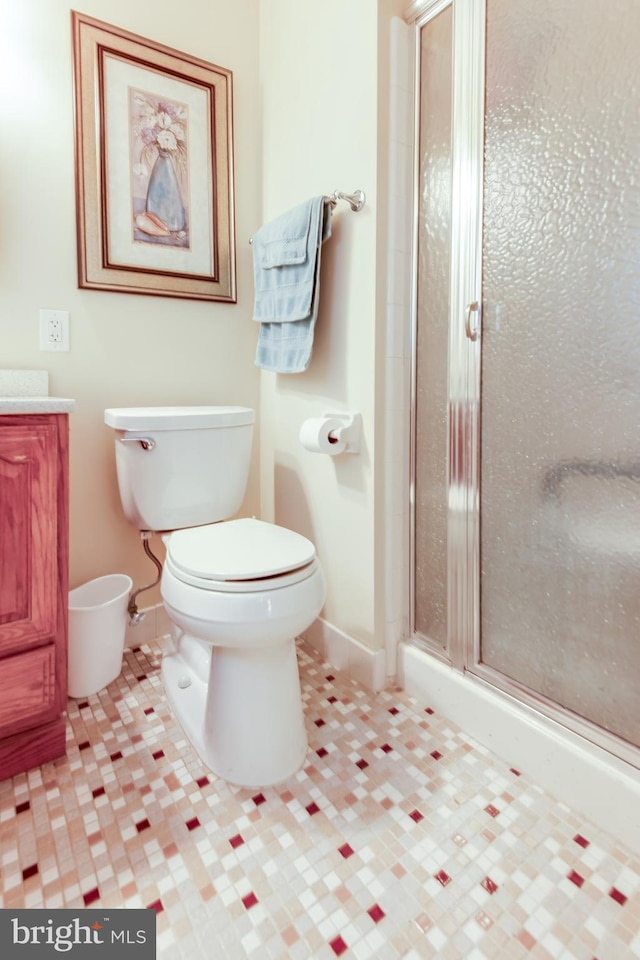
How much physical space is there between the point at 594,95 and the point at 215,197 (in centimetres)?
Answer: 119

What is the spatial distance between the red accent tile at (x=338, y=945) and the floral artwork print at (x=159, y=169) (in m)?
1.79

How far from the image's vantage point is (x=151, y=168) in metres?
1.64

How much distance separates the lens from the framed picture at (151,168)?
153cm

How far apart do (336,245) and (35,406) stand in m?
0.93

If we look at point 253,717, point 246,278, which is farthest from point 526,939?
point 246,278

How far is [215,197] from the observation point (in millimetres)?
1767

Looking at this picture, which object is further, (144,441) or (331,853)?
(144,441)

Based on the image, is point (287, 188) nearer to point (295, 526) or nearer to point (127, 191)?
point (127, 191)

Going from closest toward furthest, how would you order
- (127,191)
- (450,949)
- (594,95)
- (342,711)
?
(450,949) < (594,95) < (342,711) < (127,191)

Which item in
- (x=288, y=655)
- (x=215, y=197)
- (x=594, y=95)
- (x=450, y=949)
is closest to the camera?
(x=450, y=949)

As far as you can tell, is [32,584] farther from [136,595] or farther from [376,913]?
[376,913]

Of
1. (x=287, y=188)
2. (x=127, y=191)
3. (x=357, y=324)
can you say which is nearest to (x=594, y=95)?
(x=357, y=324)

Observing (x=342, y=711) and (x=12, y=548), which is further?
(x=342, y=711)

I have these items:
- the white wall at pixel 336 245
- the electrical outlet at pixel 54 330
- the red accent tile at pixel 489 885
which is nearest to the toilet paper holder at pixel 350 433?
the white wall at pixel 336 245
